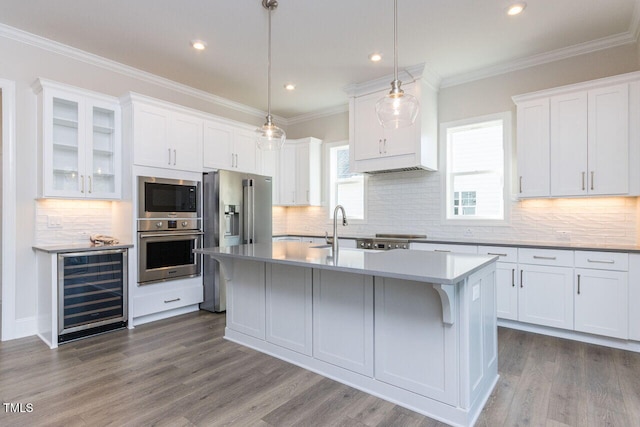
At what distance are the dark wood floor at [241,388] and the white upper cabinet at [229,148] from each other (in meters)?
2.35

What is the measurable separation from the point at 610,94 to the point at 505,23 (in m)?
1.20

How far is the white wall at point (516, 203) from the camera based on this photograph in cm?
350

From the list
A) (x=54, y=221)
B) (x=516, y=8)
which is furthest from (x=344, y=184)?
(x=54, y=221)

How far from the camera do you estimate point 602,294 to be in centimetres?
311

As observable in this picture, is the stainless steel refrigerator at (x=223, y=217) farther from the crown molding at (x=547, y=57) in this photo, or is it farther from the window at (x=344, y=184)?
the crown molding at (x=547, y=57)

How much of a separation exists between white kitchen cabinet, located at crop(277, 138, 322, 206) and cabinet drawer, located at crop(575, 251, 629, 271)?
3.62m

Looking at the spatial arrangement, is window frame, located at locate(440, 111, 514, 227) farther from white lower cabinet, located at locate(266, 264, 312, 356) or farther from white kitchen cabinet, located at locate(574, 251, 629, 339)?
white lower cabinet, located at locate(266, 264, 312, 356)

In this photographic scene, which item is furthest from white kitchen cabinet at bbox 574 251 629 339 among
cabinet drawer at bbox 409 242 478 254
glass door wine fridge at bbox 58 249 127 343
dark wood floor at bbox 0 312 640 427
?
glass door wine fridge at bbox 58 249 127 343

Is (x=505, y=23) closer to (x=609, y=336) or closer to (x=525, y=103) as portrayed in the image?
(x=525, y=103)

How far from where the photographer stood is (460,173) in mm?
4426

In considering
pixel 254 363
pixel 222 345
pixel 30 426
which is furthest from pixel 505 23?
pixel 30 426

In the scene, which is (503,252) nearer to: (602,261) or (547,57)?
(602,261)

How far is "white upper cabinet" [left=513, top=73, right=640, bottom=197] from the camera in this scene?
319cm

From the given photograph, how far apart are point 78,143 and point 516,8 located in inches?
172
